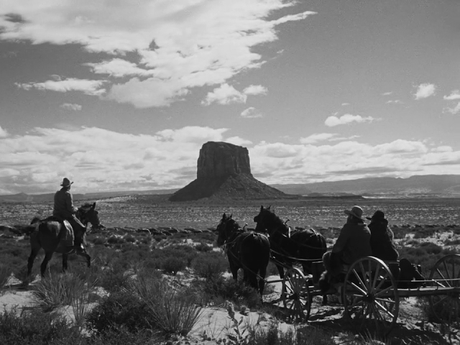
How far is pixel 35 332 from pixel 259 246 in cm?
504

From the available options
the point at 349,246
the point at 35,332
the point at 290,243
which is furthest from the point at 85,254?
the point at 349,246

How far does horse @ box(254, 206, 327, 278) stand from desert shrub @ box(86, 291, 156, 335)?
4.21 meters

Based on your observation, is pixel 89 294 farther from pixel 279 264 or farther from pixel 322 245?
pixel 322 245

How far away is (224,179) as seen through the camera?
155 meters

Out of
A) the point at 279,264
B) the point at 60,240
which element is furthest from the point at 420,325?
the point at 60,240

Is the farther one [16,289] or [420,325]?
[16,289]

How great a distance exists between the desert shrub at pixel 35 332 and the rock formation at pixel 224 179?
128434mm

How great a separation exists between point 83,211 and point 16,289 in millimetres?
3644

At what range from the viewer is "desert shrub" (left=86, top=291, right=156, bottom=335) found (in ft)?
18.5

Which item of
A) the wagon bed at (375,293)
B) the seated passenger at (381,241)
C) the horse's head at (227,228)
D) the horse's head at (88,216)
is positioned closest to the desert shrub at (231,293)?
the wagon bed at (375,293)

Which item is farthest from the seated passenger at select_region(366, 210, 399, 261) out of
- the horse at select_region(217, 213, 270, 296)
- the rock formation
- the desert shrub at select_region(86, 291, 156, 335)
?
the rock formation

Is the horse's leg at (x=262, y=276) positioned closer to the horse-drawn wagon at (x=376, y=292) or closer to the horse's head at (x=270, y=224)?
the horse-drawn wagon at (x=376, y=292)

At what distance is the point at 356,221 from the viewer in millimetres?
7109

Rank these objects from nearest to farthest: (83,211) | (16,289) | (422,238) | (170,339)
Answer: (170,339)
(16,289)
(83,211)
(422,238)
